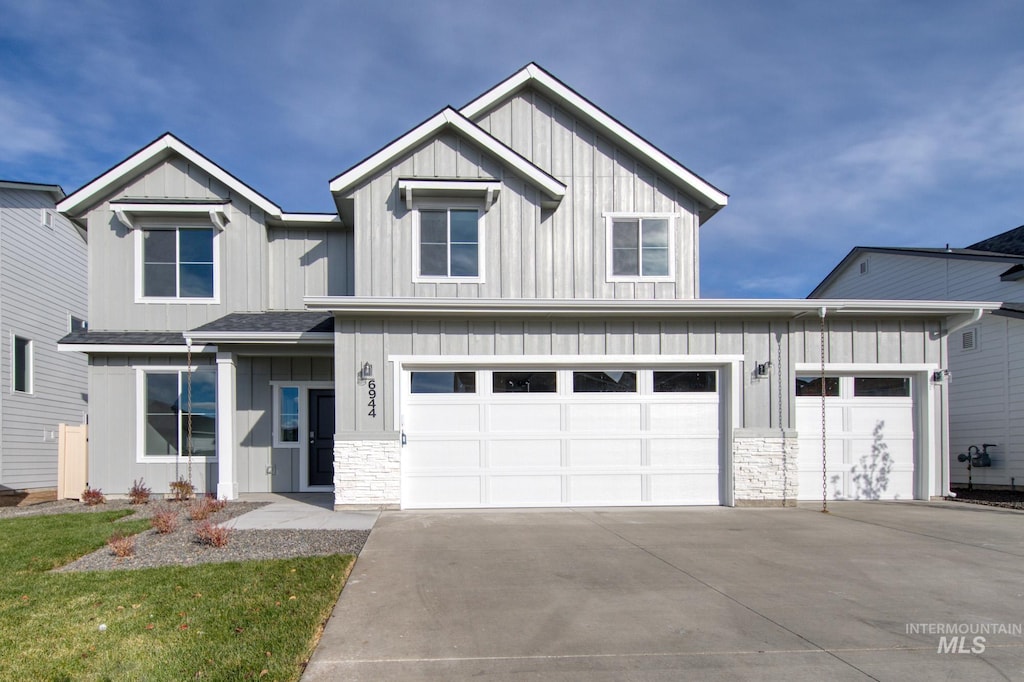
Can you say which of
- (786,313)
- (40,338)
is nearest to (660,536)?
(786,313)

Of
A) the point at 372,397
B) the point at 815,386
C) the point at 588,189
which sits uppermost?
the point at 588,189

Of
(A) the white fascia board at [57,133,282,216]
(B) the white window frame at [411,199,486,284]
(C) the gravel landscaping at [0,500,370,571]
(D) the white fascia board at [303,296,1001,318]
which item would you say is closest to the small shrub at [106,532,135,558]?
(C) the gravel landscaping at [0,500,370,571]

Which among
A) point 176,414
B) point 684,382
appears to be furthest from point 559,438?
point 176,414

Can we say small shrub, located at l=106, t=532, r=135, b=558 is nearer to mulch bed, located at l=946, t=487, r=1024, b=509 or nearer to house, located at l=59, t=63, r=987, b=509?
house, located at l=59, t=63, r=987, b=509

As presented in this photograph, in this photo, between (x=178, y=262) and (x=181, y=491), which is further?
(x=178, y=262)

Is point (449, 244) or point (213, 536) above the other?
point (449, 244)

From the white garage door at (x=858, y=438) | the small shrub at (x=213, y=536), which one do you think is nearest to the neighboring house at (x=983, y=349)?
the white garage door at (x=858, y=438)

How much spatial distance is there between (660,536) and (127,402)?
33.4 ft

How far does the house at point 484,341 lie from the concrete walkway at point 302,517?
53 centimetres

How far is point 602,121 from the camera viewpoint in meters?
13.0

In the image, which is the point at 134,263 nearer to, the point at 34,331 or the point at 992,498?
the point at 34,331

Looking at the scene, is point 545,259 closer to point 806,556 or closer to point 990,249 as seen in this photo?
point 806,556

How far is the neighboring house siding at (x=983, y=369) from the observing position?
49.7 ft

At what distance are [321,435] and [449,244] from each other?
4457mm
